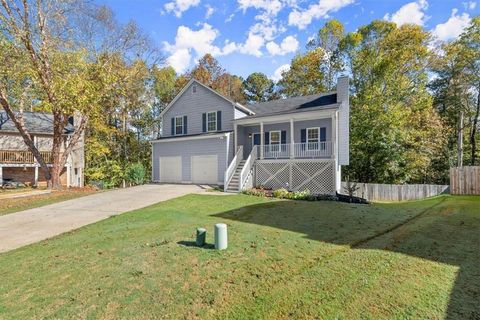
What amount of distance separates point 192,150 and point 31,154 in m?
12.2

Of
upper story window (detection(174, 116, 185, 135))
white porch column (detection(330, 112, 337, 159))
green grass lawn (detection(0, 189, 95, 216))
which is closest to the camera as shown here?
green grass lawn (detection(0, 189, 95, 216))

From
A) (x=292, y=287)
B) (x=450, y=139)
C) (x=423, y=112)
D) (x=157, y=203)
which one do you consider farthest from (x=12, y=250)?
(x=450, y=139)

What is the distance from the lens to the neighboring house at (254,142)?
1523 centimetres

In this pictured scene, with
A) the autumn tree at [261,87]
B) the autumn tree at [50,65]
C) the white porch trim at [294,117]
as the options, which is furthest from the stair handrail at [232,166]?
the autumn tree at [261,87]

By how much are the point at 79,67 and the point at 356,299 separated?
57.9 ft

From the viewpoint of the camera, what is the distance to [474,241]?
5.50 meters

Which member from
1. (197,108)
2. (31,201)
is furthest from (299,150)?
(31,201)

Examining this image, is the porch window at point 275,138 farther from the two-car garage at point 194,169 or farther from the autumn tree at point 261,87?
the autumn tree at point 261,87

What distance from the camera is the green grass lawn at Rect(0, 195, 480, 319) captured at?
Result: 3273mm

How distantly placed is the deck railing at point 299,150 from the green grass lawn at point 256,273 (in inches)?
336

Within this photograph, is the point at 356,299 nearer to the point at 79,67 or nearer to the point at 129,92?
the point at 79,67

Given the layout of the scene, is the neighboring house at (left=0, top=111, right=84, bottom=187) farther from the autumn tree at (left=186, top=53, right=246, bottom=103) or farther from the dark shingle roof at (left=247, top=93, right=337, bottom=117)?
the dark shingle roof at (left=247, top=93, right=337, bottom=117)

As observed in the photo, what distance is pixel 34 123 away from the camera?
22.1 m

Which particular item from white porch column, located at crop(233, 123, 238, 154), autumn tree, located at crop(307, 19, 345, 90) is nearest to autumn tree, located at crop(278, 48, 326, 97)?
autumn tree, located at crop(307, 19, 345, 90)
